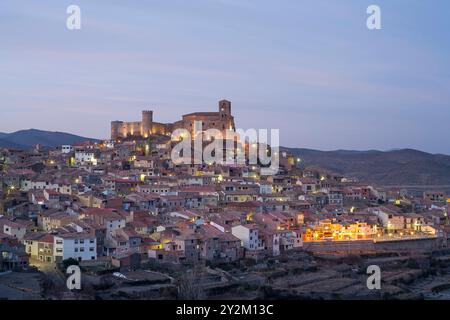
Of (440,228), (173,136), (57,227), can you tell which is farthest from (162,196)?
(173,136)

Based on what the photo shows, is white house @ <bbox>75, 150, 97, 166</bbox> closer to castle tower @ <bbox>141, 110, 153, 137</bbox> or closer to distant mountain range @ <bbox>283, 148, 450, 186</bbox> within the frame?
castle tower @ <bbox>141, 110, 153, 137</bbox>

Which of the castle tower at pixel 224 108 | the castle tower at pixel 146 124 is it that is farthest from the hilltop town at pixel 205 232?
the castle tower at pixel 224 108

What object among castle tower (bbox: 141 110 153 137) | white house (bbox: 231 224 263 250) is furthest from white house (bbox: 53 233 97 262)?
castle tower (bbox: 141 110 153 137)

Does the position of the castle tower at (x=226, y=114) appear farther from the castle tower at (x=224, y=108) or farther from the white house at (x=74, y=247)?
the white house at (x=74, y=247)

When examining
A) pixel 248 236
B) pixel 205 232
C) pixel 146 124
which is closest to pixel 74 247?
pixel 205 232

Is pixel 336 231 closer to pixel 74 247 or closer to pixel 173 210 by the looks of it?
pixel 173 210
